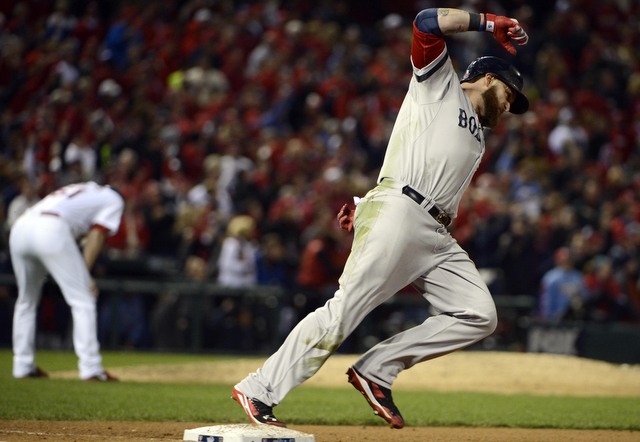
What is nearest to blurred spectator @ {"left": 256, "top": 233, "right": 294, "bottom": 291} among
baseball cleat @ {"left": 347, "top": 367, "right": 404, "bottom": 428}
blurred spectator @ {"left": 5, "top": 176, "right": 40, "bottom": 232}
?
blurred spectator @ {"left": 5, "top": 176, "right": 40, "bottom": 232}

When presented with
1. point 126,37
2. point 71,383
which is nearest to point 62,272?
point 71,383

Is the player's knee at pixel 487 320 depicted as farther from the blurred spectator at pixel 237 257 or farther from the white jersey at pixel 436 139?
the blurred spectator at pixel 237 257

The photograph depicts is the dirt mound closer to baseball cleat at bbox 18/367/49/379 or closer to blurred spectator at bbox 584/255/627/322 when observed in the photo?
baseball cleat at bbox 18/367/49/379

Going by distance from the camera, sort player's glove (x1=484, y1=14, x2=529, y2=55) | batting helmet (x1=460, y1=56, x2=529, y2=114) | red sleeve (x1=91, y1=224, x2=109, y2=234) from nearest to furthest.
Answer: player's glove (x1=484, y1=14, x2=529, y2=55), batting helmet (x1=460, y1=56, x2=529, y2=114), red sleeve (x1=91, y1=224, x2=109, y2=234)

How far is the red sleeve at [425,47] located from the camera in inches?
224

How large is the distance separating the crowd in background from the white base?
264 inches

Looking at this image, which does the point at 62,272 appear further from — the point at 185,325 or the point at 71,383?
the point at 185,325

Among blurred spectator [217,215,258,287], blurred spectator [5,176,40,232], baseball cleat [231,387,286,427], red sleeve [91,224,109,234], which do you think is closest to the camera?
baseball cleat [231,387,286,427]

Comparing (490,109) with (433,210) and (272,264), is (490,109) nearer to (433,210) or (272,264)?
(433,210)

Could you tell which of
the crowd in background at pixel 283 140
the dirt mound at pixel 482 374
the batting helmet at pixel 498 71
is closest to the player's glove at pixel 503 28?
the batting helmet at pixel 498 71

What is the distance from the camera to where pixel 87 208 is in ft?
32.3

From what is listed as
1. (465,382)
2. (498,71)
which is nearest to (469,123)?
(498,71)

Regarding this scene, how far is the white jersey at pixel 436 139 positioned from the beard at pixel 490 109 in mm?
273

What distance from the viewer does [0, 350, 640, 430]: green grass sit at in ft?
25.3
